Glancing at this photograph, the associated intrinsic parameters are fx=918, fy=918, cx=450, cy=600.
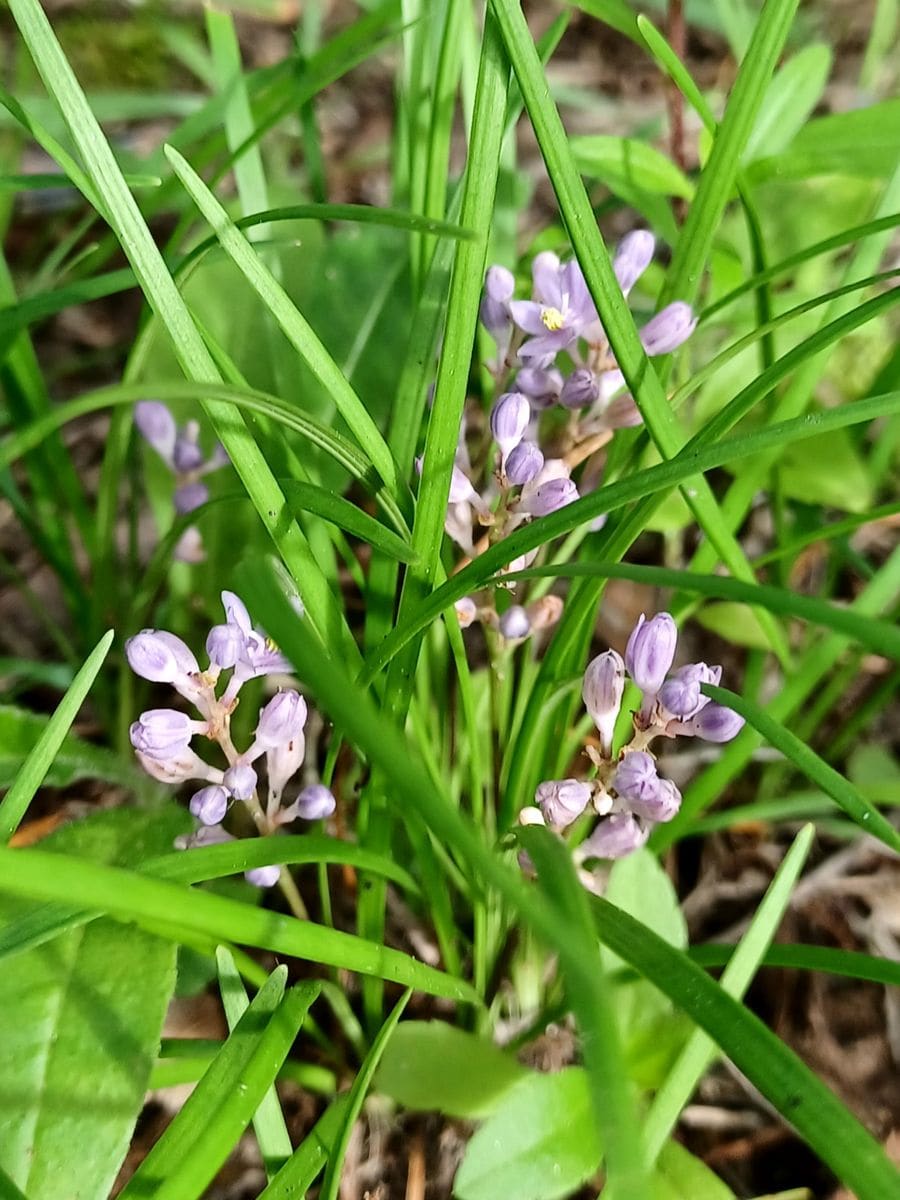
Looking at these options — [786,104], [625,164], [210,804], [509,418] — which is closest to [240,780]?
[210,804]

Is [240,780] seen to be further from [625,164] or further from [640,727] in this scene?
[625,164]

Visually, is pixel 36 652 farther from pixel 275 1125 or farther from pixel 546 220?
pixel 546 220

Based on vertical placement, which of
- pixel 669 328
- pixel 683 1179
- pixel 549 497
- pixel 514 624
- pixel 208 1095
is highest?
pixel 669 328

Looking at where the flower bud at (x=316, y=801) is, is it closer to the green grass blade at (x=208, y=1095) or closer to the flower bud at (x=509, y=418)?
the green grass blade at (x=208, y=1095)

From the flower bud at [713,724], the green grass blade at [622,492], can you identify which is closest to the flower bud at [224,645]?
the green grass blade at [622,492]

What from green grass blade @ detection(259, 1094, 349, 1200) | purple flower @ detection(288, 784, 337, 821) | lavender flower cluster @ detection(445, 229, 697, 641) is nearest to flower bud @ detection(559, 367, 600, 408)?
lavender flower cluster @ detection(445, 229, 697, 641)

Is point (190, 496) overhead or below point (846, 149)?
below

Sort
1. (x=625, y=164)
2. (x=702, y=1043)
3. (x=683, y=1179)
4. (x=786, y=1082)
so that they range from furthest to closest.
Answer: (x=625, y=164) < (x=683, y=1179) < (x=702, y=1043) < (x=786, y=1082)

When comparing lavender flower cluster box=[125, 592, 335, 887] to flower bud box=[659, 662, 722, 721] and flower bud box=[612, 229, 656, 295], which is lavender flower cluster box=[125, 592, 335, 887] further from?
flower bud box=[612, 229, 656, 295]
